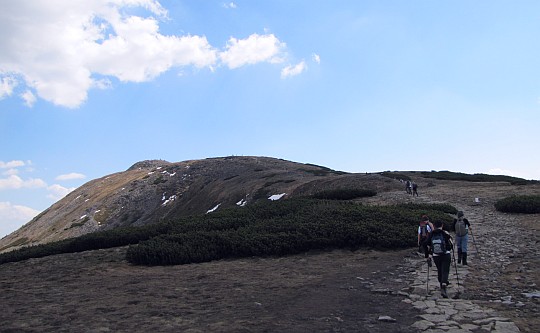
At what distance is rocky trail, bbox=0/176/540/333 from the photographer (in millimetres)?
7602

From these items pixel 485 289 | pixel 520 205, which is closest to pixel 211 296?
pixel 485 289

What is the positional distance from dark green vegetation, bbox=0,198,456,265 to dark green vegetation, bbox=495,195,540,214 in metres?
5.36

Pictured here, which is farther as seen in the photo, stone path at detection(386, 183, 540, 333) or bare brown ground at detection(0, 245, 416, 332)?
bare brown ground at detection(0, 245, 416, 332)

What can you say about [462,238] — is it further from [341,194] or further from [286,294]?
[341,194]

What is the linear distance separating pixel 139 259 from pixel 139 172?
297 ft

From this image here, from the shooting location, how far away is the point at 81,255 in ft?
57.7

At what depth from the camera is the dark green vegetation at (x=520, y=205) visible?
21.7 metres

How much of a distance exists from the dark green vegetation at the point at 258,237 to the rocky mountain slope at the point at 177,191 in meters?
18.5

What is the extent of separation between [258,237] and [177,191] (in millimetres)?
66947

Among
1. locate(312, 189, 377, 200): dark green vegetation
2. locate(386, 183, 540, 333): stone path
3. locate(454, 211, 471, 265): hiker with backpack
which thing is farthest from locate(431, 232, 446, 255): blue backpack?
locate(312, 189, 377, 200): dark green vegetation

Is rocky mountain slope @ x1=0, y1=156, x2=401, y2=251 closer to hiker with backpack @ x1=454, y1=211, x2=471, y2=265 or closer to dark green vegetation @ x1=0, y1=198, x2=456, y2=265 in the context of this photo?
dark green vegetation @ x1=0, y1=198, x2=456, y2=265

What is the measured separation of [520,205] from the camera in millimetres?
22062

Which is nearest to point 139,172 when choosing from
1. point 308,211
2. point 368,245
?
point 308,211

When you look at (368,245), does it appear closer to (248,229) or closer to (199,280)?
(248,229)
